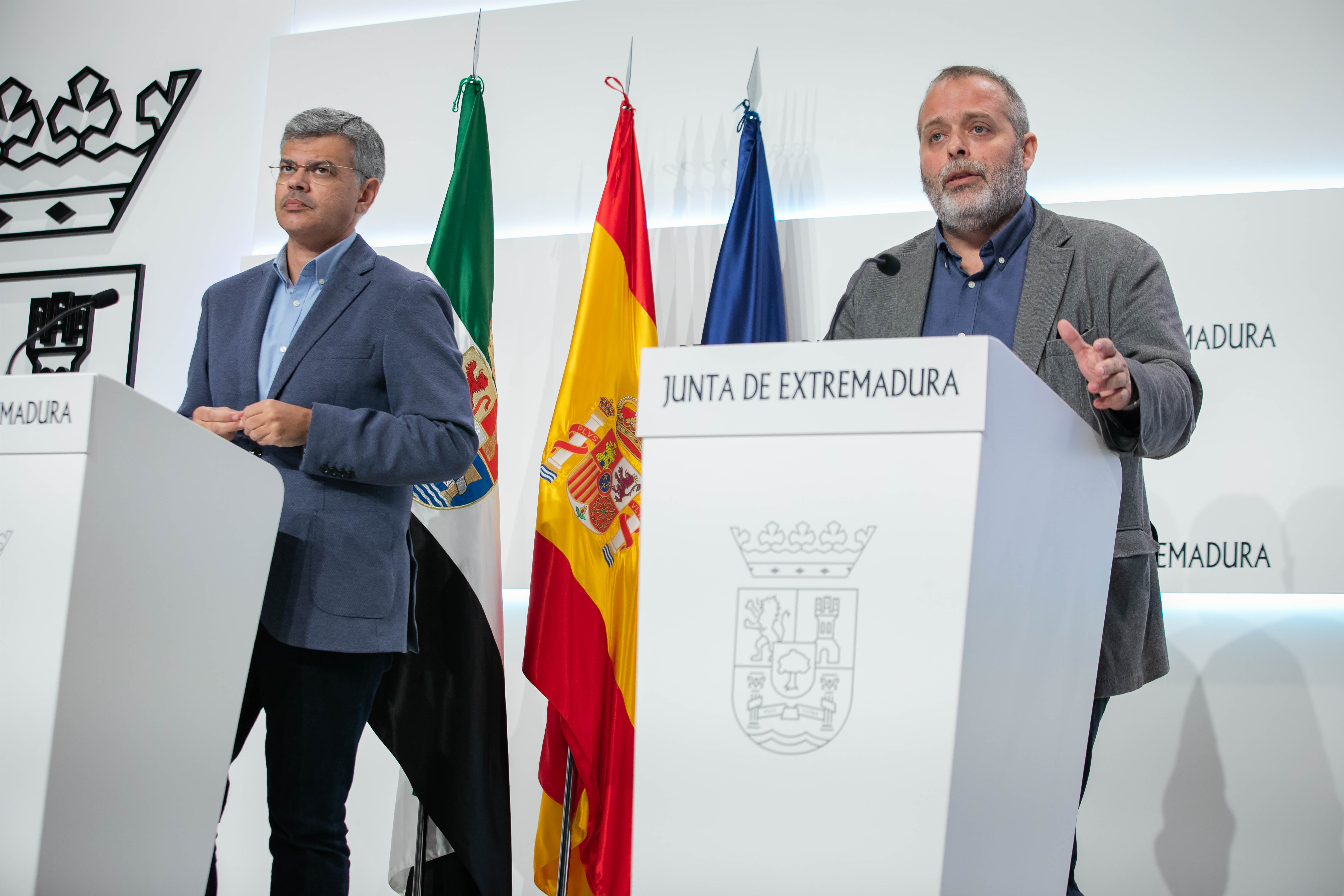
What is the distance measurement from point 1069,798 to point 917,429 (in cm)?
66

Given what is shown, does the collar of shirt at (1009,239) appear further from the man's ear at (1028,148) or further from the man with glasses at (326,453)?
the man with glasses at (326,453)

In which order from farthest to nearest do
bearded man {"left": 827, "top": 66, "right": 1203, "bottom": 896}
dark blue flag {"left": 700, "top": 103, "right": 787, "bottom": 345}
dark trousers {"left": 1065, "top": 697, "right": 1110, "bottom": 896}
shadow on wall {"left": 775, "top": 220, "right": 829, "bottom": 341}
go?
shadow on wall {"left": 775, "top": 220, "right": 829, "bottom": 341} → dark blue flag {"left": 700, "top": 103, "right": 787, "bottom": 345} → dark trousers {"left": 1065, "top": 697, "right": 1110, "bottom": 896} → bearded man {"left": 827, "top": 66, "right": 1203, "bottom": 896}

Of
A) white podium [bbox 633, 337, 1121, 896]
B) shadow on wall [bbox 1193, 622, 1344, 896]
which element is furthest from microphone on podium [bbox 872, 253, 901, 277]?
shadow on wall [bbox 1193, 622, 1344, 896]

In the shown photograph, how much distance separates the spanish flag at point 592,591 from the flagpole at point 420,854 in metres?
0.29

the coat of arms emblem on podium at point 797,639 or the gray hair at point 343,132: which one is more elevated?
the gray hair at point 343,132

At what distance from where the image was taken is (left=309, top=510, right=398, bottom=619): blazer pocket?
71.1 inches

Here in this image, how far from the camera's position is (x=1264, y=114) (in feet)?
9.77

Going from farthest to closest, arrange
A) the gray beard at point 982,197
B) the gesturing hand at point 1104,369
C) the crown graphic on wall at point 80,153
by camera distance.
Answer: the crown graphic on wall at point 80,153, the gray beard at point 982,197, the gesturing hand at point 1104,369

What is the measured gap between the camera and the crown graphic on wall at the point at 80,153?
382 centimetres

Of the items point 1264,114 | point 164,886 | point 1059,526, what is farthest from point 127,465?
point 1264,114

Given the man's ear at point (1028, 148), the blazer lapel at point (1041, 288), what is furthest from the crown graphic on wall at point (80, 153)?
the blazer lapel at point (1041, 288)

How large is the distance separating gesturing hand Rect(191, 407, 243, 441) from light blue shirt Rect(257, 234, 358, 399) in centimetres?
16

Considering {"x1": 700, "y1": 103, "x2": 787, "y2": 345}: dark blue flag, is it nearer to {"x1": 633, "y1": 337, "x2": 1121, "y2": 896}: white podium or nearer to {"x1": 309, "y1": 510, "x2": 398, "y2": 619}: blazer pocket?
{"x1": 309, "y1": 510, "x2": 398, "y2": 619}: blazer pocket

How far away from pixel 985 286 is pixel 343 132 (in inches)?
47.3
